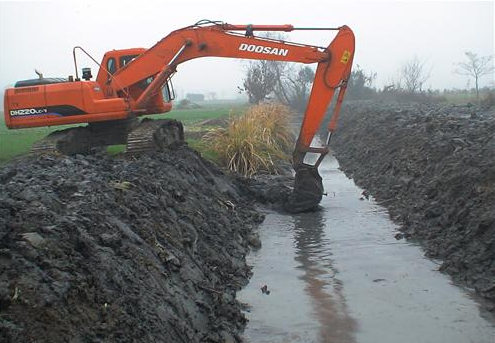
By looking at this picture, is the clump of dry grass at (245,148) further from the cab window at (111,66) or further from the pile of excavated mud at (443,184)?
the cab window at (111,66)

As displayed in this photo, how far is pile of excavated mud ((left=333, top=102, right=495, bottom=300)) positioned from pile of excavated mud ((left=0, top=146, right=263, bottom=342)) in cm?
283

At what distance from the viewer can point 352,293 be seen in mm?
6930

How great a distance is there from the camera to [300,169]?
1120 cm

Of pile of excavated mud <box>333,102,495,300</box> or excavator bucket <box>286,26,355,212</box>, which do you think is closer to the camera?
pile of excavated mud <box>333,102,495,300</box>

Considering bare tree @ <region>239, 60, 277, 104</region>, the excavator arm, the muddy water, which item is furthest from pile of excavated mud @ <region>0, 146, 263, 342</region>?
bare tree @ <region>239, 60, 277, 104</region>

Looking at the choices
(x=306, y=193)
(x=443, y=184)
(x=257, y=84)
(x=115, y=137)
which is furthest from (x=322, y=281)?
(x=257, y=84)

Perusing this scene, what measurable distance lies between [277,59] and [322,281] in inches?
210

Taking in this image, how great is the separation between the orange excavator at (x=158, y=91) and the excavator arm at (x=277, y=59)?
19mm

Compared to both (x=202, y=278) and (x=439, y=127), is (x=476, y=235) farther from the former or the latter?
(x=439, y=127)

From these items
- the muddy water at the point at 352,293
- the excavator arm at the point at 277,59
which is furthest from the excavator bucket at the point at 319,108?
the muddy water at the point at 352,293

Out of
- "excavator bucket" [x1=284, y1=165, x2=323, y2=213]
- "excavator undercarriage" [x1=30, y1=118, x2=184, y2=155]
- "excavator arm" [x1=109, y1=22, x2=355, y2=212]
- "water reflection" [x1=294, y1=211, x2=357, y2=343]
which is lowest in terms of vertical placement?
"water reflection" [x1=294, y1=211, x2=357, y2=343]

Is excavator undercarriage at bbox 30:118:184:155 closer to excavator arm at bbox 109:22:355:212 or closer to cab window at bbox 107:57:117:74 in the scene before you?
excavator arm at bbox 109:22:355:212

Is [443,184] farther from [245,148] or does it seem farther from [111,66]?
[111,66]

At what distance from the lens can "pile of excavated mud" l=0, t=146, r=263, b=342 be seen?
13.0ft
